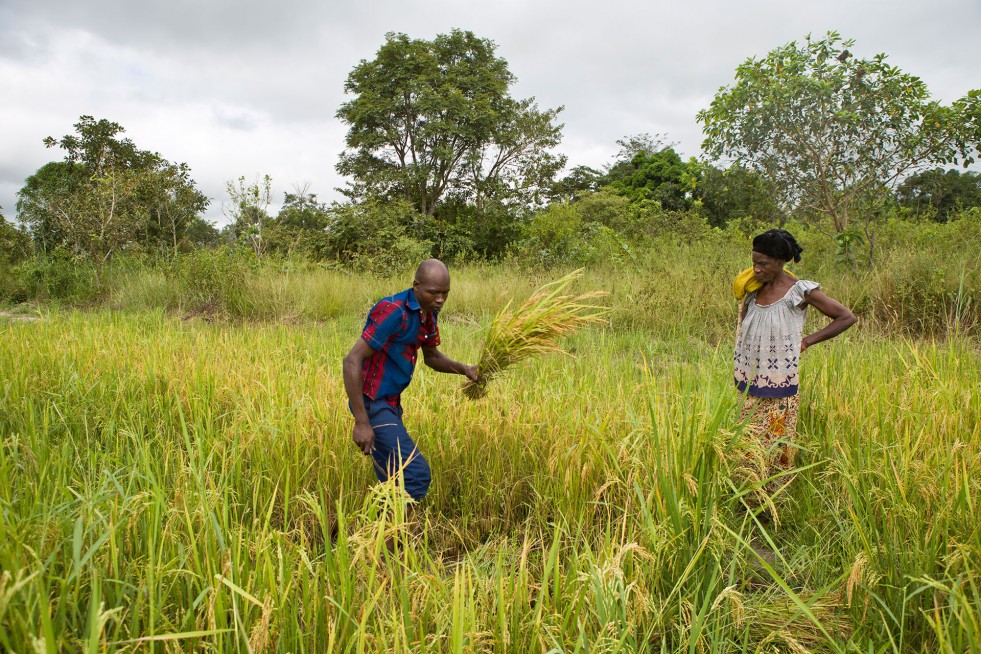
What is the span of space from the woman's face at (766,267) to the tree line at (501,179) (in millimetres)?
5499

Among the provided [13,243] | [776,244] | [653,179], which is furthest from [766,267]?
[653,179]

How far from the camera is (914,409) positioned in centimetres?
314

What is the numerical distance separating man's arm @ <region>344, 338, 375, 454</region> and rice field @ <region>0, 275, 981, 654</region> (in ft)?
1.06

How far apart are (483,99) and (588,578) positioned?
23.3 m

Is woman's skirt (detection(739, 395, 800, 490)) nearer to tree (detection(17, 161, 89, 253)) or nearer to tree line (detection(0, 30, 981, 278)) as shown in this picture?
tree line (detection(0, 30, 981, 278))

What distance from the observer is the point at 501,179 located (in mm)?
24812

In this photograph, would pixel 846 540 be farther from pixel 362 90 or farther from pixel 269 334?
pixel 362 90

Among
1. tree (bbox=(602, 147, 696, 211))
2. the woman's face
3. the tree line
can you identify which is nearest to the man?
the woman's face

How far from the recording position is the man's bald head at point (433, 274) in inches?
100

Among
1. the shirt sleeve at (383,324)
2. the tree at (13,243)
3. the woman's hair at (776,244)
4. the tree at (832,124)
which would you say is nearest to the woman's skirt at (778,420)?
the woman's hair at (776,244)

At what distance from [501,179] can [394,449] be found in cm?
2328

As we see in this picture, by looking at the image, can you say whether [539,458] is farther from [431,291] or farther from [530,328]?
[431,291]

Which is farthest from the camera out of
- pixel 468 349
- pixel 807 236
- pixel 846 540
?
pixel 807 236

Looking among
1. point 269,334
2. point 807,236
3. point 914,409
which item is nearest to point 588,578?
point 914,409
